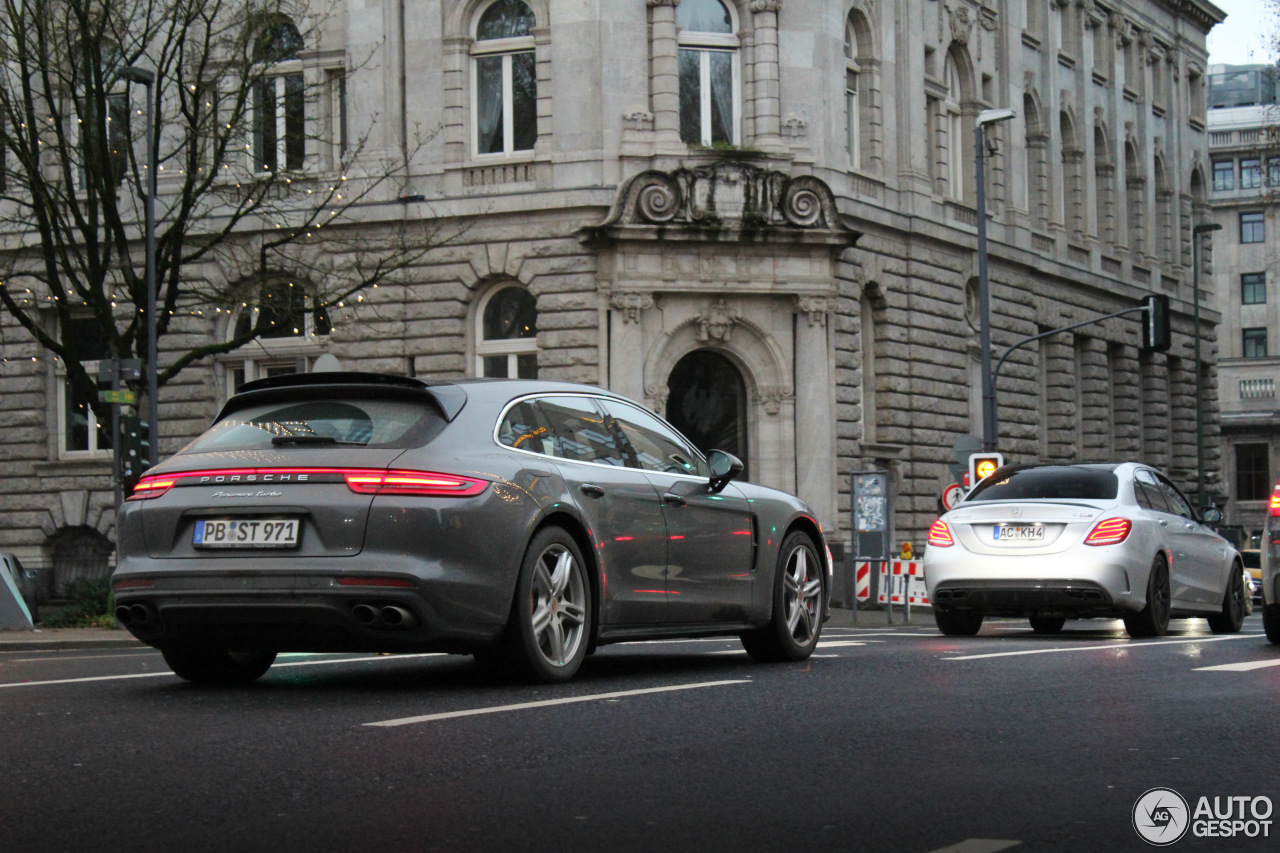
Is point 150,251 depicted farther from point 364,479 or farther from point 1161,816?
point 1161,816

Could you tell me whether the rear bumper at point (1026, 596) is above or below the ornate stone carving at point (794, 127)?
below

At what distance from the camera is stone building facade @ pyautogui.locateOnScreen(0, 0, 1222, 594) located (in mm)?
33312

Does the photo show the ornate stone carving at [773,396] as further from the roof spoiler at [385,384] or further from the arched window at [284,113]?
the roof spoiler at [385,384]

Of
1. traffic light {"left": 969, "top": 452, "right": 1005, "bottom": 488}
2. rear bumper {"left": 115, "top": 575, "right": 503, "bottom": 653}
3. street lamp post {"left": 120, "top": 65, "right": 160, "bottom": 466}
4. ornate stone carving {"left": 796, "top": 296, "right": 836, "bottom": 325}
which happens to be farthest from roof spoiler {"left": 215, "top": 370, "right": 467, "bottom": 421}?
ornate stone carving {"left": 796, "top": 296, "right": 836, "bottom": 325}

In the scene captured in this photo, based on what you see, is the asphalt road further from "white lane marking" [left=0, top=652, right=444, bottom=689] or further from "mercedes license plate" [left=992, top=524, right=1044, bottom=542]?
"mercedes license plate" [left=992, top=524, right=1044, bottom=542]

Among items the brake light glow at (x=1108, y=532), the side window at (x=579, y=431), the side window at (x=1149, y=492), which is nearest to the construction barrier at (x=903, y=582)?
the side window at (x=1149, y=492)

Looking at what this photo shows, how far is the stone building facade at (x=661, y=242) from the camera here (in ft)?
109

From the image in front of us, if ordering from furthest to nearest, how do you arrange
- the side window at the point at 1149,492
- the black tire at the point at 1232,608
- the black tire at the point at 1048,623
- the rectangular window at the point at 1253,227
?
the rectangular window at the point at 1253,227, the black tire at the point at 1048,623, the black tire at the point at 1232,608, the side window at the point at 1149,492

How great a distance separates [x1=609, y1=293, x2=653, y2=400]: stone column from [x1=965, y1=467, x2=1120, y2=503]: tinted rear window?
16.4 m

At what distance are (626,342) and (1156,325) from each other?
8949 millimetres

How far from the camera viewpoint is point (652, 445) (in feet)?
34.2

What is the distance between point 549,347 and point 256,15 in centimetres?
832

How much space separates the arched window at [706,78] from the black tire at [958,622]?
18.7 m

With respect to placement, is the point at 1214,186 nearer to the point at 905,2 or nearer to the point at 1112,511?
the point at 905,2
